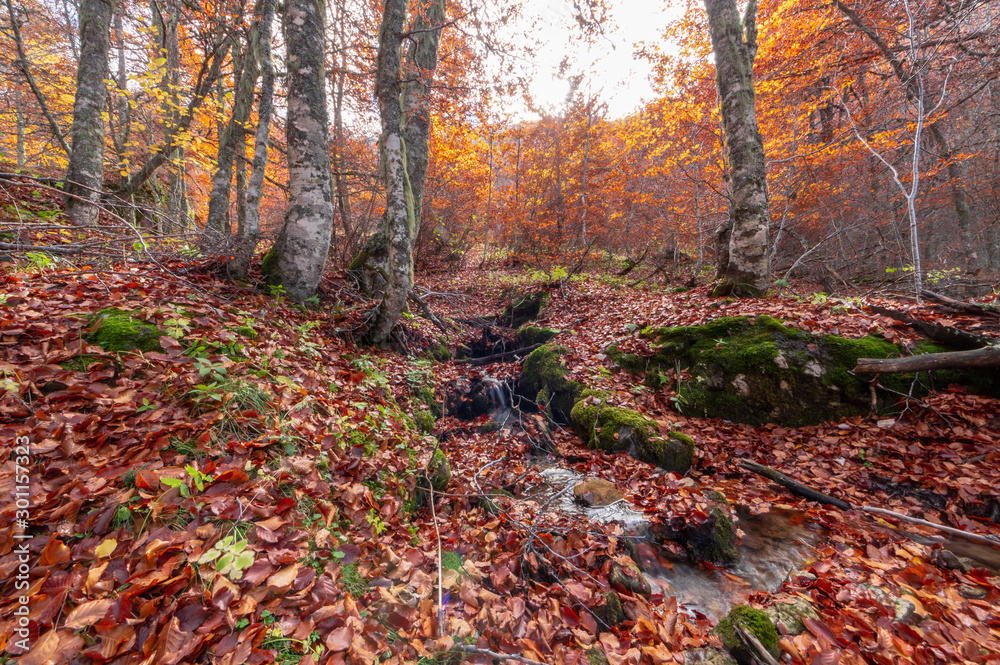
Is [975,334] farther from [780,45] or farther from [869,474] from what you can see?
[780,45]

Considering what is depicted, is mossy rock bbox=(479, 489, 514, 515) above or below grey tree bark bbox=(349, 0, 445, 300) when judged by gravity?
below

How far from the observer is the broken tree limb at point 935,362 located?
3.76m

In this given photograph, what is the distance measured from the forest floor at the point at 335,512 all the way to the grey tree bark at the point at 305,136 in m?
1.01

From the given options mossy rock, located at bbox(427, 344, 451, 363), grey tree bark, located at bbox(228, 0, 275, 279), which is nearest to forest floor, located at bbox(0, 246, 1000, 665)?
grey tree bark, located at bbox(228, 0, 275, 279)

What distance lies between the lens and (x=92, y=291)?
3490mm

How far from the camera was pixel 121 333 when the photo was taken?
→ 9.39 ft

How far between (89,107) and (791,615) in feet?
39.7

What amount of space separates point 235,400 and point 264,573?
1475 millimetres

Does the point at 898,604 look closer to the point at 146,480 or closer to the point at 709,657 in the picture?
the point at 709,657

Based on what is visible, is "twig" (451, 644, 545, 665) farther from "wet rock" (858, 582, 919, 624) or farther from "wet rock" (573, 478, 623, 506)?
"wet rock" (858, 582, 919, 624)

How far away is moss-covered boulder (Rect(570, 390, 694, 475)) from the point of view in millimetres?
4598

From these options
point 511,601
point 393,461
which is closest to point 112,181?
point 393,461

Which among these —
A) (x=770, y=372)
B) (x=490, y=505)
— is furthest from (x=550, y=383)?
(x=770, y=372)

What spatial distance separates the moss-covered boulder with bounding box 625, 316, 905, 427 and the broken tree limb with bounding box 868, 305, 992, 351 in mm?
454
